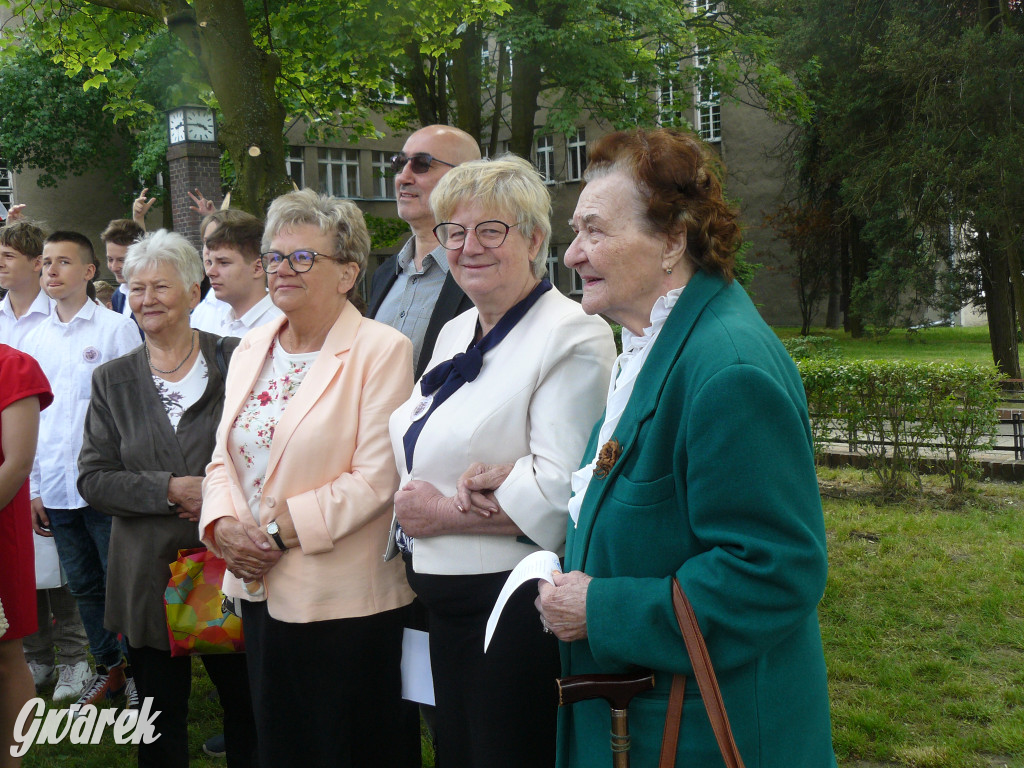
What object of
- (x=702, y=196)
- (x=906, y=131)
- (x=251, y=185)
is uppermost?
(x=906, y=131)

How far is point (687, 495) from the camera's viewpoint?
192 cm

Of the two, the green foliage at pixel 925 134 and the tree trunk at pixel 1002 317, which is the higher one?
the green foliage at pixel 925 134

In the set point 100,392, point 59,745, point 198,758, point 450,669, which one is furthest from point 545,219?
point 59,745

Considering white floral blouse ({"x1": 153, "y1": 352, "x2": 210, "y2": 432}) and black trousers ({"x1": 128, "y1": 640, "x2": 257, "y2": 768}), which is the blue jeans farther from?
white floral blouse ({"x1": 153, "y1": 352, "x2": 210, "y2": 432})

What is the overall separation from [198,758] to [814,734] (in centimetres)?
330

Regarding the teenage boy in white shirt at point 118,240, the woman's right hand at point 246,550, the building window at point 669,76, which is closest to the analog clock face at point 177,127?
the teenage boy in white shirt at point 118,240

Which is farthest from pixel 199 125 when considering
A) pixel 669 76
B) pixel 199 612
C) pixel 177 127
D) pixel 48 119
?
pixel 48 119

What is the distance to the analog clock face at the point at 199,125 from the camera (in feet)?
33.8

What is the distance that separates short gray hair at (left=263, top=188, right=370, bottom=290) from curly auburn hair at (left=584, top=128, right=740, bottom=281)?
4.73 ft

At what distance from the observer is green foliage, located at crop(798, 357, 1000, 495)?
8.80 metres

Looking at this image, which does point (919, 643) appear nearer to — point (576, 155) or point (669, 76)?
point (669, 76)

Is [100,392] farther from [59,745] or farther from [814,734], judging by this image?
[814,734]

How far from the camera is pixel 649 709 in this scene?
2.01 meters

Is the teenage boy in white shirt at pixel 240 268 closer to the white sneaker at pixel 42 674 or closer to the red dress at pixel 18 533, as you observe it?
the red dress at pixel 18 533
